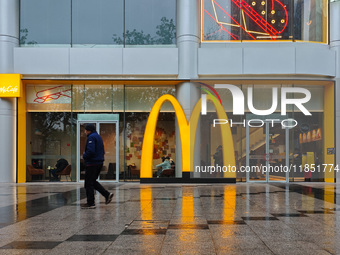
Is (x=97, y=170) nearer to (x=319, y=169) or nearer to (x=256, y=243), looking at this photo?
(x=256, y=243)

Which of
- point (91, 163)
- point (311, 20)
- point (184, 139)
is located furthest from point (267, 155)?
point (91, 163)

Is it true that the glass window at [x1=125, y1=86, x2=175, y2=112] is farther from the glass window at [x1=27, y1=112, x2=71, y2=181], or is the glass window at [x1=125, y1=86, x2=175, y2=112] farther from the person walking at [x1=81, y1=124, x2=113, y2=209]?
the person walking at [x1=81, y1=124, x2=113, y2=209]

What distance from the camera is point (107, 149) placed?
20.3m

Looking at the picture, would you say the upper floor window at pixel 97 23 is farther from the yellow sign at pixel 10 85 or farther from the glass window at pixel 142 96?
the glass window at pixel 142 96

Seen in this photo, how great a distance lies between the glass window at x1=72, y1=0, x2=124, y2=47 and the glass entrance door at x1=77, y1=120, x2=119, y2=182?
12.5ft

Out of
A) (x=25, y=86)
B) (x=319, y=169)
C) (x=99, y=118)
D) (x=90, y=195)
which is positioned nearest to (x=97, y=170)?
(x=90, y=195)

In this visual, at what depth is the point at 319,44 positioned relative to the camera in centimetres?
2005

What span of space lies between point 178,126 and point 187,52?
11.1 ft

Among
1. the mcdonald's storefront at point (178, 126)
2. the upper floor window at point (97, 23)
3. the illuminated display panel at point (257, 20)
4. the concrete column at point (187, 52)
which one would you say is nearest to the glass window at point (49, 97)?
the mcdonald's storefront at point (178, 126)

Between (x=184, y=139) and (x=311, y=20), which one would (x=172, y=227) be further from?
(x=311, y=20)

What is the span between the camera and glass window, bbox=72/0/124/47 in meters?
20.0

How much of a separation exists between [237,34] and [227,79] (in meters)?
2.22

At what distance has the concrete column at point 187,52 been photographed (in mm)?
19406

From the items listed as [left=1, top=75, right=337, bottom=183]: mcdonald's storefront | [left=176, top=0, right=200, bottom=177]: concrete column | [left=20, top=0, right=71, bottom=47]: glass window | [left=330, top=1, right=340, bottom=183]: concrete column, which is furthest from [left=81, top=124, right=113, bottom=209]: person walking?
[left=330, top=1, right=340, bottom=183]: concrete column
